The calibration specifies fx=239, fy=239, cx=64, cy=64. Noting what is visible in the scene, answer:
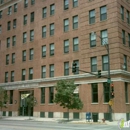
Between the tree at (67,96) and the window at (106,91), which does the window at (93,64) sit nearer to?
the window at (106,91)

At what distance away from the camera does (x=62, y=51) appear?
132ft

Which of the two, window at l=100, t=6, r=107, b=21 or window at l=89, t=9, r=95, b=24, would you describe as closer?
window at l=100, t=6, r=107, b=21

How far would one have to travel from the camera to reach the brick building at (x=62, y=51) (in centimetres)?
3353

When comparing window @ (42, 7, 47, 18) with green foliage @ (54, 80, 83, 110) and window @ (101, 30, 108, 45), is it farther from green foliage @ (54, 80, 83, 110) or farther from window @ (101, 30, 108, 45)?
green foliage @ (54, 80, 83, 110)

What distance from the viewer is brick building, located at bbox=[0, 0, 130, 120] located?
110ft

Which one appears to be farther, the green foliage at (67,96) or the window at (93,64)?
the window at (93,64)

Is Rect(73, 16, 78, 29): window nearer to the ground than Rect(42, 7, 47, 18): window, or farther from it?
nearer to the ground

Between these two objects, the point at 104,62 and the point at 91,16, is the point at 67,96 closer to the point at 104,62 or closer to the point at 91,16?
the point at 104,62

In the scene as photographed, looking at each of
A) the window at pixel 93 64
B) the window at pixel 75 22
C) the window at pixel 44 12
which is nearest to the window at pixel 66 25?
the window at pixel 75 22

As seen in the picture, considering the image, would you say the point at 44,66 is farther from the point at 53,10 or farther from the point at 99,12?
the point at 99,12

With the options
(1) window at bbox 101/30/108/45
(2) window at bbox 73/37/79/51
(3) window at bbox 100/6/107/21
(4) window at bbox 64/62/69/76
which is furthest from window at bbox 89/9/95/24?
(4) window at bbox 64/62/69/76

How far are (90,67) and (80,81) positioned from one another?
265 centimetres

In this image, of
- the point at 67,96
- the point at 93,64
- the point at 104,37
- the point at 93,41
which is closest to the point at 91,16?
the point at 93,41

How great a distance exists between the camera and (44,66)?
43031 millimetres
